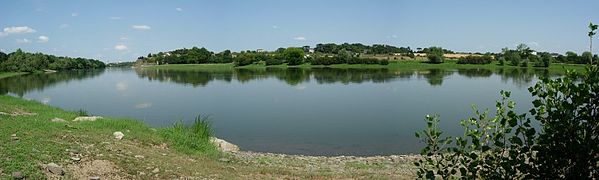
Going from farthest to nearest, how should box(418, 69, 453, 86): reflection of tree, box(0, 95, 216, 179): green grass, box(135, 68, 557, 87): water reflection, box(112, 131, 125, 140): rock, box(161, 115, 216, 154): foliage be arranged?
box(135, 68, 557, 87): water reflection < box(418, 69, 453, 86): reflection of tree < box(161, 115, 216, 154): foliage < box(112, 131, 125, 140): rock < box(0, 95, 216, 179): green grass

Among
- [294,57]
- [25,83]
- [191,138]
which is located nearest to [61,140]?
[191,138]

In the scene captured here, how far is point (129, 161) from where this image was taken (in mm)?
10484

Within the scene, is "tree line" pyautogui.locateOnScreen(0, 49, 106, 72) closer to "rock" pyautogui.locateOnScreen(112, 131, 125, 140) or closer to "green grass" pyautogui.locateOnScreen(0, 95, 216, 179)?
"green grass" pyautogui.locateOnScreen(0, 95, 216, 179)

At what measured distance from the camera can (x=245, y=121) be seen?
1147 inches

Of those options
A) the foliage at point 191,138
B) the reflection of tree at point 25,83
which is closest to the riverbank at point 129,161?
the foliage at point 191,138

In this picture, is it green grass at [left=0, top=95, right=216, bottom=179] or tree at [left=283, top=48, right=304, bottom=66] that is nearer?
green grass at [left=0, top=95, right=216, bottom=179]

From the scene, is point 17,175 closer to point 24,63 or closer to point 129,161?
point 129,161

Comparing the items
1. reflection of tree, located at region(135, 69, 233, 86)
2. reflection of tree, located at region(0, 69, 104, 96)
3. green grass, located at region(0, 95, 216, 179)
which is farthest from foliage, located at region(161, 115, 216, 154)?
reflection of tree, located at region(135, 69, 233, 86)

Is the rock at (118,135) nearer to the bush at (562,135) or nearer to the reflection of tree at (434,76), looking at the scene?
the bush at (562,135)

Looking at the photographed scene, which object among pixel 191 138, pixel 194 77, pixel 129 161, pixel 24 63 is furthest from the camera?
pixel 24 63

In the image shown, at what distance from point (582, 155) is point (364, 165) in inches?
474

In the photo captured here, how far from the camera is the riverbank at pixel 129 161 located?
905 centimetres

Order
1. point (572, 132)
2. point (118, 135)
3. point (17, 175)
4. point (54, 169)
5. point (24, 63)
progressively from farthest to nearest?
point (24, 63) → point (118, 135) → point (54, 169) → point (17, 175) → point (572, 132)

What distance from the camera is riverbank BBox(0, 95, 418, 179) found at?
905 cm
